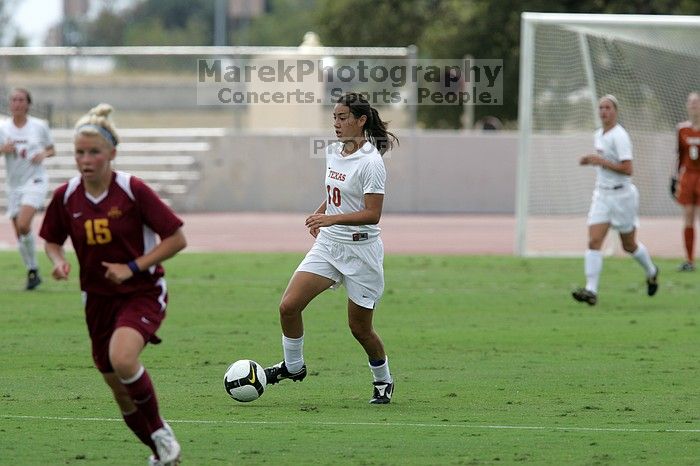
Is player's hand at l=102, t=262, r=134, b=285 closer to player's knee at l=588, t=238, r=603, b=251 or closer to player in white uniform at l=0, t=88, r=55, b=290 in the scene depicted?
player's knee at l=588, t=238, r=603, b=251

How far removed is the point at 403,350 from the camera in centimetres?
1177

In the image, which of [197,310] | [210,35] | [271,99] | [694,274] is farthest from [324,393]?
[210,35]

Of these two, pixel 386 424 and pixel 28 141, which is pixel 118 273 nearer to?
pixel 386 424

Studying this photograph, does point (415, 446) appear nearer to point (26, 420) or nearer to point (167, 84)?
point (26, 420)

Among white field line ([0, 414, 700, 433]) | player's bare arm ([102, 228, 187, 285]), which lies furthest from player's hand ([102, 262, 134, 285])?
white field line ([0, 414, 700, 433])

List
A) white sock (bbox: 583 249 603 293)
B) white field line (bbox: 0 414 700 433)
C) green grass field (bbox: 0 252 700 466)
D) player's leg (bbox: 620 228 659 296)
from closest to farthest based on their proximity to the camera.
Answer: green grass field (bbox: 0 252 700 466), white field line (bbox: 0 414 700 433), white sock (bbox: 583 249 603 293), player's leg (bbox: 620 228 659 296)

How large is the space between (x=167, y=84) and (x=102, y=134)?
23646 mm

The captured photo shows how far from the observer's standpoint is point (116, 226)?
22.4ft

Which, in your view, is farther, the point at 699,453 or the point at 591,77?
the point at 591,77

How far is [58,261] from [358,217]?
2279 millimetres

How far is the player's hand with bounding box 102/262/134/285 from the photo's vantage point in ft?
21.9

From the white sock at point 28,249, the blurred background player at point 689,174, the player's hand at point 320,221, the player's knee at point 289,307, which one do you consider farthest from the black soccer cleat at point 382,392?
the blurred background player at point 689,174

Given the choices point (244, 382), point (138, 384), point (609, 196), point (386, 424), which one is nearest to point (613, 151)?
point (609, 196)

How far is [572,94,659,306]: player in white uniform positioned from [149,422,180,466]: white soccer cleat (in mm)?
8681
